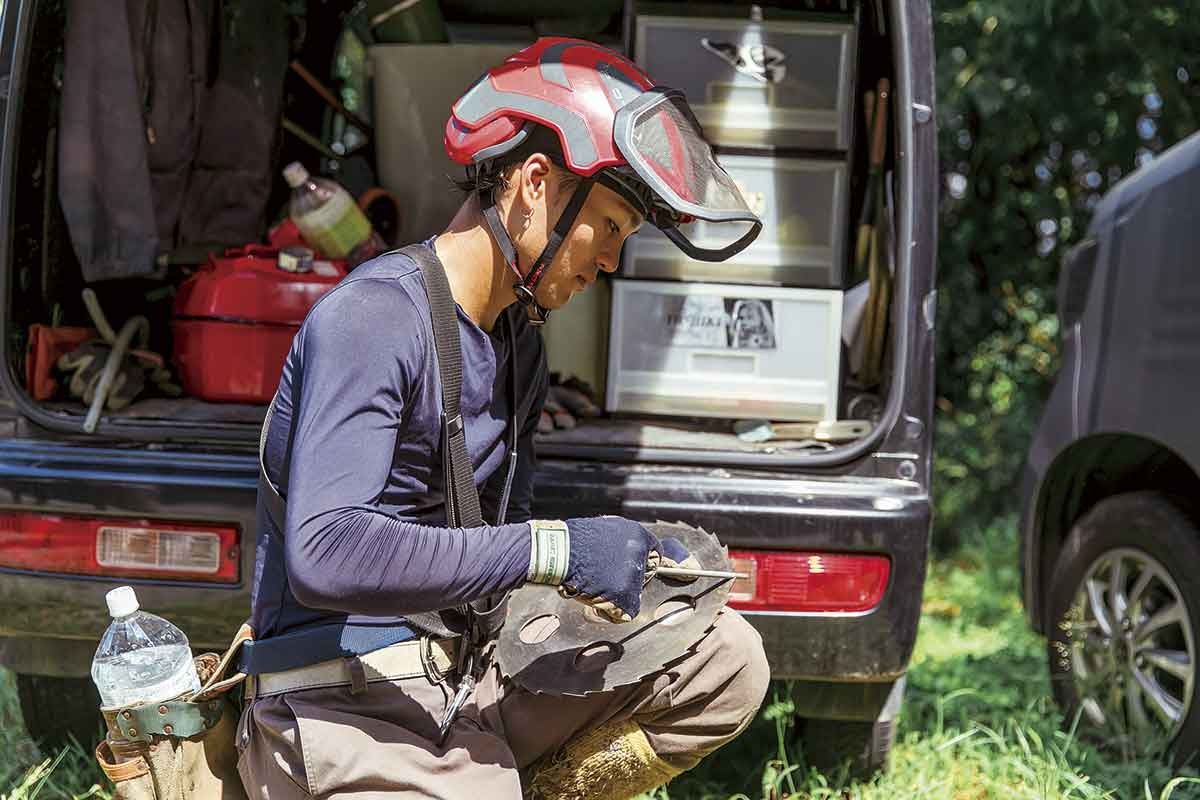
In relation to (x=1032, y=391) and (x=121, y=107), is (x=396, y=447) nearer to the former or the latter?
(x=121, y=107)

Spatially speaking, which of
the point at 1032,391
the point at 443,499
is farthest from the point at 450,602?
the point at 1032,391

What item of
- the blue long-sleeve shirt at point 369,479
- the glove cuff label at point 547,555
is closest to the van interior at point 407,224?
the blue long-sleeve shirt at point 369,479

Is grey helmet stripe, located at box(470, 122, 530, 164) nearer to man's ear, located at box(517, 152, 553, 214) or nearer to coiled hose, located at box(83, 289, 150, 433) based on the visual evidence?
man's ear, located at box(517, 152, 553, 214)

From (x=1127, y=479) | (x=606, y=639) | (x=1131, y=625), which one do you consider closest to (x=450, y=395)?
(x=606, y=639)

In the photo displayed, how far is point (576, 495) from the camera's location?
8.56 ft

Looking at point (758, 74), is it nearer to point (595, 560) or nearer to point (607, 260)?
point (607, 260)

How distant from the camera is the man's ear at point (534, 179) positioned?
1.95 m

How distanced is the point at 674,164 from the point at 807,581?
978 millimetres

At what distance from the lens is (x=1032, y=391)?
21.9 feet

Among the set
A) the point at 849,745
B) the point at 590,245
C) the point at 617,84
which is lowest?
the point at 849,745

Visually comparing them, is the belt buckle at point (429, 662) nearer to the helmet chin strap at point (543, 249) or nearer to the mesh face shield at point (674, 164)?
the helmet chin strap at point (543, 249)

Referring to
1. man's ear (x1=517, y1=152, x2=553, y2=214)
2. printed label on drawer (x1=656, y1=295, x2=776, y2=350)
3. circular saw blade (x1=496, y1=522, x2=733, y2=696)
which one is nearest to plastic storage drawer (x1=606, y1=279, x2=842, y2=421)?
printed label on drawer (x1=656, y1=295, x2=776, y2=350)

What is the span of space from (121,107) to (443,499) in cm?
153

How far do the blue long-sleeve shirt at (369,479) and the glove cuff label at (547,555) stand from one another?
1 cm
